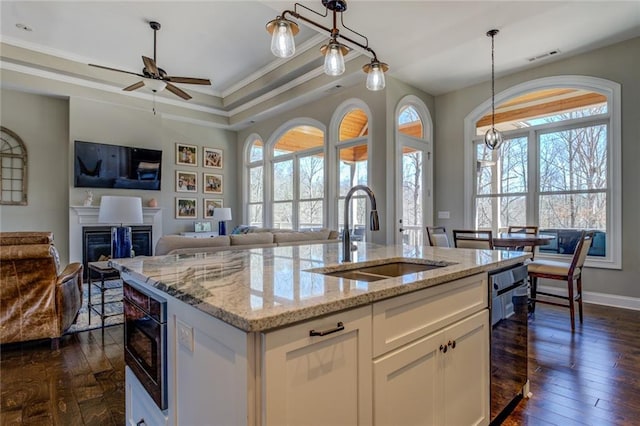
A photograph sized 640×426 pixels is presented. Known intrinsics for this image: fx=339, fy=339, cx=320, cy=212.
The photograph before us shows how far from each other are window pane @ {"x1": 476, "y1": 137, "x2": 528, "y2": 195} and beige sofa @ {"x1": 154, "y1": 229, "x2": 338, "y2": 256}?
275 cm

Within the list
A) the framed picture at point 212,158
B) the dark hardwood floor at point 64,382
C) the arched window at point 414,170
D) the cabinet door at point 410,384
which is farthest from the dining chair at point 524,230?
the framed picture at point 212,158

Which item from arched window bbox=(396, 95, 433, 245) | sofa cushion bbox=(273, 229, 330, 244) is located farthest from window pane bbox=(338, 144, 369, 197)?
sofa cushion bbox=(273, 229, 330, 244)

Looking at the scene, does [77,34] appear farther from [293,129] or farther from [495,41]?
[495,41]

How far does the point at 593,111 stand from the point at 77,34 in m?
7.05

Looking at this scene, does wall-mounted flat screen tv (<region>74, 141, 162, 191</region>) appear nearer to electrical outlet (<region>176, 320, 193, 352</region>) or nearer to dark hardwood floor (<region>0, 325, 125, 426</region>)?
dark hardwood floor (<region>0, 325, 125, 426</region>)

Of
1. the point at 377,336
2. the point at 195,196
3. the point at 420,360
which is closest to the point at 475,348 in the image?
the point at 420,360

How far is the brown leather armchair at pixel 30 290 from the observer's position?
8.95 ft

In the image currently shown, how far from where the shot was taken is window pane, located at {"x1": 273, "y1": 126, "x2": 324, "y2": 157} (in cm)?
640

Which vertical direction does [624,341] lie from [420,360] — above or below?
below

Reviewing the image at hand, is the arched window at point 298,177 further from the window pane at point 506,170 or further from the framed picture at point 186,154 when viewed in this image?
the window pane at point 506,170

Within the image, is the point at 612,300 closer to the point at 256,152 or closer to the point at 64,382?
the point at 64,382

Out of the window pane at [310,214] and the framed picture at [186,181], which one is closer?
the window pane at [310,214]

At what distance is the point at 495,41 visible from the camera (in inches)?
156

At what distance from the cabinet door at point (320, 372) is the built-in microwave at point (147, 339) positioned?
58 centimetres
